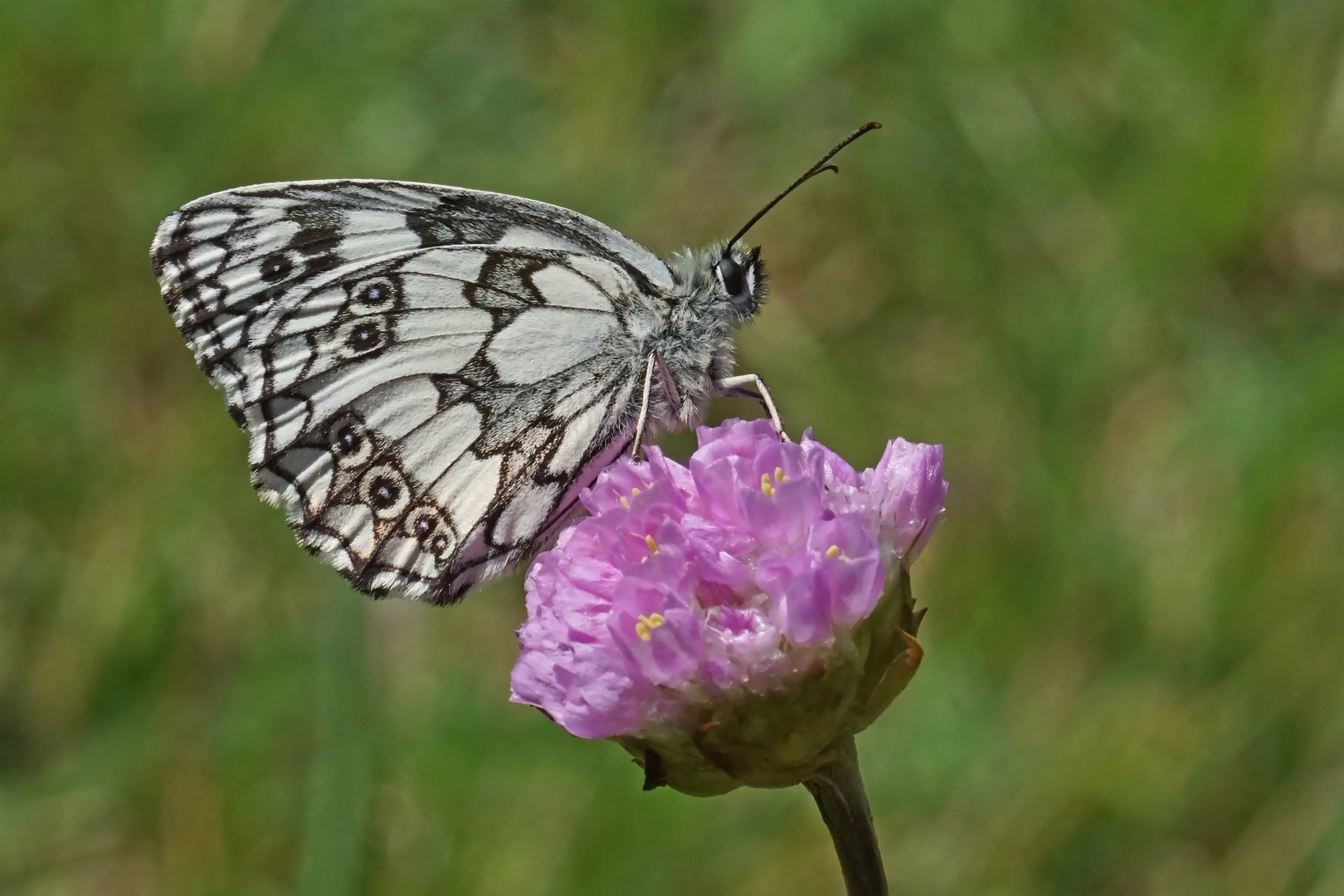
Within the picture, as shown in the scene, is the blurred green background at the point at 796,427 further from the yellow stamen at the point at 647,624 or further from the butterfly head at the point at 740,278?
the yellow stamen at the point at 647,624

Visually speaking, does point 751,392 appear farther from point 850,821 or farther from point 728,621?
point 850,821

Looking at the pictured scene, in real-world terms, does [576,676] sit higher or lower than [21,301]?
lower

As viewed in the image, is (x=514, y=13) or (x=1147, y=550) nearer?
(x=1147, y=550)

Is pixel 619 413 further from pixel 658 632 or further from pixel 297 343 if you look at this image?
pixel 658 632

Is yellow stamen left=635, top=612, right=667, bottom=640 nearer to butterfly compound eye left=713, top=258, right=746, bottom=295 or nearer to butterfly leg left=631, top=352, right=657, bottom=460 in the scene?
butterfly leg left=631, top=352, right=657, bottom=460

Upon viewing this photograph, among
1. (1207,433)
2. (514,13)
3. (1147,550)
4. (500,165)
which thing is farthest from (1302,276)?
(514,13)

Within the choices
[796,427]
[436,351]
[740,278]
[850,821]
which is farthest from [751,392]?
[796,427]

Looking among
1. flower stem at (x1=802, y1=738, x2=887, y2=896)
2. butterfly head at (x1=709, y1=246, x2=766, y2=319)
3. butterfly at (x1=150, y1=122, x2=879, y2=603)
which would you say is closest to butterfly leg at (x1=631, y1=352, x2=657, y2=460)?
butterfly at (x1=150, y1=122, x2=879, y2=603)
